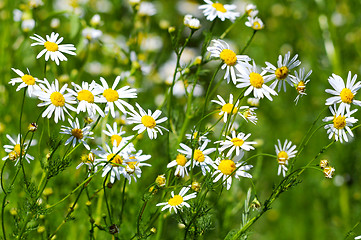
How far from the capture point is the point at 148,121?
4.63ft

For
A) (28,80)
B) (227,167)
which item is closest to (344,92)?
(227,167)

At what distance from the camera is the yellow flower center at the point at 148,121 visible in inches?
55.5

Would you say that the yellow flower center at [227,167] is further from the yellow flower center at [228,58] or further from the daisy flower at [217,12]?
the daisy flower at [217,12]

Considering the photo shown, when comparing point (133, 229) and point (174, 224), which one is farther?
point (174, 224)

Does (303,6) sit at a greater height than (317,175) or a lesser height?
greater

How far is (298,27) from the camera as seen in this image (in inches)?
148

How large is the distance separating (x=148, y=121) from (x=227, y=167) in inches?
10.8

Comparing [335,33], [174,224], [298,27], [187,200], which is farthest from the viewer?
[298,27]

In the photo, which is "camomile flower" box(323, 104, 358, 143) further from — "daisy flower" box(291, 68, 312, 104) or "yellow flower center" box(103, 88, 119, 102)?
"yellow flower center" box(103, 88, 119, 102)

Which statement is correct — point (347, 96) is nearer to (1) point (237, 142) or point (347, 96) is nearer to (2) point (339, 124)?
(2) point (339, 124)

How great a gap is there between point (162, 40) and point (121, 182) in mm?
1795

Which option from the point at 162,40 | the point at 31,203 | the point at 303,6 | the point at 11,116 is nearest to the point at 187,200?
the point at 31,203

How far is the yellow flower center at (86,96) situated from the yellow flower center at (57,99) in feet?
0.16

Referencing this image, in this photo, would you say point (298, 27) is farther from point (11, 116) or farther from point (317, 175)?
point (11, 116)
